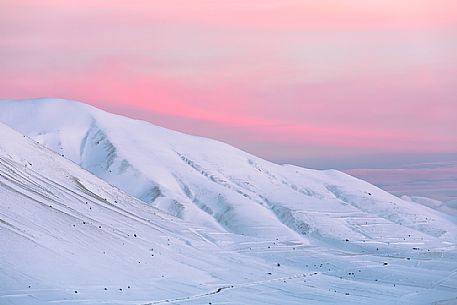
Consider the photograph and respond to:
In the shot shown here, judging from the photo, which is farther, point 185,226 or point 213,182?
point 213,182

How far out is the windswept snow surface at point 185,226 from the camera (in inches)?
3295

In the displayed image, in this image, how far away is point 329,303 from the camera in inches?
3319

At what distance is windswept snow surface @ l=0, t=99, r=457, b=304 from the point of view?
83.7m

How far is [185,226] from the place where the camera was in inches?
4828

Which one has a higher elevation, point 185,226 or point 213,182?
point 213,182

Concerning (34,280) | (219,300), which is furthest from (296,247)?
(34,280)

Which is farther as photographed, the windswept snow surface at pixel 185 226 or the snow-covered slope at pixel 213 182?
the snow-covered slope at pixel 213 182

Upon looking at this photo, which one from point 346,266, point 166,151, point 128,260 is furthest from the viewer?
point 166,151

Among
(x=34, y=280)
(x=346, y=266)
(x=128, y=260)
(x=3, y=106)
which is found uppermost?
(x=3, y=106)

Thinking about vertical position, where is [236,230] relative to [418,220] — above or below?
below

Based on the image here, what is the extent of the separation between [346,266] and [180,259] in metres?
20.7

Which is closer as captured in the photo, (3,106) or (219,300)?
(219,300)

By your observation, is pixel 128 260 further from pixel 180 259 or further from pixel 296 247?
pixel 296 247

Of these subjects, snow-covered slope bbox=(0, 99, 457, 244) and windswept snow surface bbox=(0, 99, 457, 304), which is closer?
windswept snow surface bbox=(0, 99, 457, 304)
